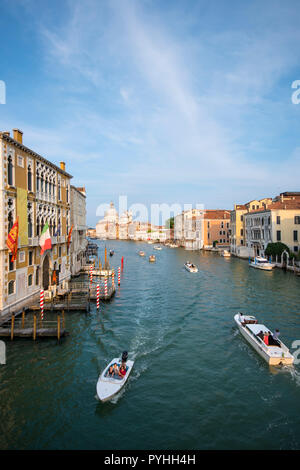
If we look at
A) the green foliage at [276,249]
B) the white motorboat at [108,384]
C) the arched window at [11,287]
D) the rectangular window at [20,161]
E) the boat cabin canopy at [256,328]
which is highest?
the rectangular window at [20,161]

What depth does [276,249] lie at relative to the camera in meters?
49.4

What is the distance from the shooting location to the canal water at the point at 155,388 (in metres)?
10.5

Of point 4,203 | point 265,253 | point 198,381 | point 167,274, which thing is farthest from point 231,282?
point 4,203

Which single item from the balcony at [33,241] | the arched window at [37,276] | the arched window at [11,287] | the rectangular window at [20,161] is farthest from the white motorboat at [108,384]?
the rectangular window at [20,161]

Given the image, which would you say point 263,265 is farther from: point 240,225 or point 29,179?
point 29,179

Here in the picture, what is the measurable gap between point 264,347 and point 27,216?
18.5 metres

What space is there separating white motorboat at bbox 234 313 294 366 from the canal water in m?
0.45

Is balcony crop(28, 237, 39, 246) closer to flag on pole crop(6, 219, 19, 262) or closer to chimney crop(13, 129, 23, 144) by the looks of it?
flag on pole crop(6, 219, 19, 262)

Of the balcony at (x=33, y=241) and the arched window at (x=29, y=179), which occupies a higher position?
the arched window at (x=29, y=179)

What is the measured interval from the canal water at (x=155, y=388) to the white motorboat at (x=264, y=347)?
447mm

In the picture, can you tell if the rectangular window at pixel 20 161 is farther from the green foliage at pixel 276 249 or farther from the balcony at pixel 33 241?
the green foliage at pixel 276 249

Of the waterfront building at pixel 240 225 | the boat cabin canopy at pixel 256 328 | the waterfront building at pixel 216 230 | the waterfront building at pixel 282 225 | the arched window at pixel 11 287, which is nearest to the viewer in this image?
the boat cabin canopy at pixel 256 328

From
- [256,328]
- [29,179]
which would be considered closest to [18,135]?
[29,179]
